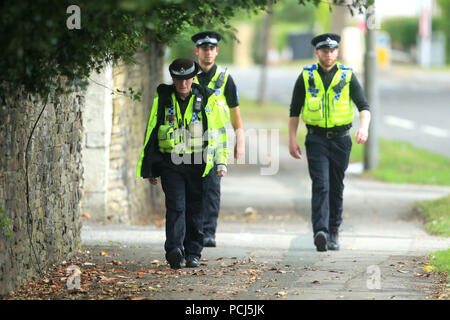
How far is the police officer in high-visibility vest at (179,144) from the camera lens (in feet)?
24.8

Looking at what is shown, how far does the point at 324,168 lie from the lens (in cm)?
890

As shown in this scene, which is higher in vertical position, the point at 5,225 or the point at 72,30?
the point at 72,30

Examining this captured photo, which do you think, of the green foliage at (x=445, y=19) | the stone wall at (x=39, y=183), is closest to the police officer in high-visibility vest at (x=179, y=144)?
the stone wall at (x=39, y=183)

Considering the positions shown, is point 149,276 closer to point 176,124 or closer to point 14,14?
point 176,124

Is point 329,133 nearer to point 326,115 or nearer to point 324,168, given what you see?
point 326,115

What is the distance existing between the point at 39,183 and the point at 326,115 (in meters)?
2.84

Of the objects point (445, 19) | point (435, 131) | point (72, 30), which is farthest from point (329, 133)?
point (445, 19)

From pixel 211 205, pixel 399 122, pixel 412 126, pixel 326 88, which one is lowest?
pixel 211 205

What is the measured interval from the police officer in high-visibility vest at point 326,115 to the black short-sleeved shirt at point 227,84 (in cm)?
56

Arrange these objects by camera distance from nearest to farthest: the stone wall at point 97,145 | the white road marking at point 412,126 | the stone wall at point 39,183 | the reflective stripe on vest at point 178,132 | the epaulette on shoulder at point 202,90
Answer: the stone wall at point 39,183
the reflective stripe on vest at point 178,132
the epaulette on shoulder at point 202,90
the stone wall at point 97,145
the white road marking at point 412,126

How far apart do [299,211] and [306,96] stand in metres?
4.04

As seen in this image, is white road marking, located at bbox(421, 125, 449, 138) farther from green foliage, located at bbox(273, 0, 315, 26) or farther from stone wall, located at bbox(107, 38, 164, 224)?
green foliage, located at bbox(273, 0, 315, 26)

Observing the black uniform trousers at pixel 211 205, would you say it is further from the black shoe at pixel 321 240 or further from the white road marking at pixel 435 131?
the white road marking at pixel 435 131

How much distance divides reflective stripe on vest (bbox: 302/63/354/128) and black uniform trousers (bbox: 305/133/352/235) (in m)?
0.18
